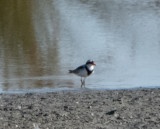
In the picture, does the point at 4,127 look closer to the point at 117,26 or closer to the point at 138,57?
the point at 138,57

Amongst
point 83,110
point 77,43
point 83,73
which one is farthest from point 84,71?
point 77,43

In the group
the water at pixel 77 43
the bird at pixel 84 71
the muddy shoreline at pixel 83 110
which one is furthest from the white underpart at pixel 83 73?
the muddy shoreline at pixel 83 110

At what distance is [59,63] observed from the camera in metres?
12.1

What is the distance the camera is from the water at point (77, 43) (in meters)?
10.7

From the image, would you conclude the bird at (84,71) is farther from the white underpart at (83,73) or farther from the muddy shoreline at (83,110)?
the muddy shoreline at (83,110)

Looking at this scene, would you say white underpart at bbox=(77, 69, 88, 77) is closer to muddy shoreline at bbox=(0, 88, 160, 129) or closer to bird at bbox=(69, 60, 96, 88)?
bird at bbox=(69, 60, 96, 88)

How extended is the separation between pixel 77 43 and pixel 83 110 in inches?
274

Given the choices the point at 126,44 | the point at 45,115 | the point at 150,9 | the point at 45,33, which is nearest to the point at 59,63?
the point at 126,44

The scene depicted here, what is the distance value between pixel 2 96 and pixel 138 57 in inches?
182

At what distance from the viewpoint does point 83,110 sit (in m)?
7.34

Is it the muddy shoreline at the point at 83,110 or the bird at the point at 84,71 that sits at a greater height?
the bird at the point at 84,71

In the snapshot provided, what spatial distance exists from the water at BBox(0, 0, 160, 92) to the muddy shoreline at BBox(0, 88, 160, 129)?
1.18 m

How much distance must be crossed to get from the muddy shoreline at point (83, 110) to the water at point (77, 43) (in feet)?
3.88

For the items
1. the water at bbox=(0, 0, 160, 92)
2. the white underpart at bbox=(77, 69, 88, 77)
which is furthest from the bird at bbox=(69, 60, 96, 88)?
the water at bbox=(0, 0, 160, 92)
